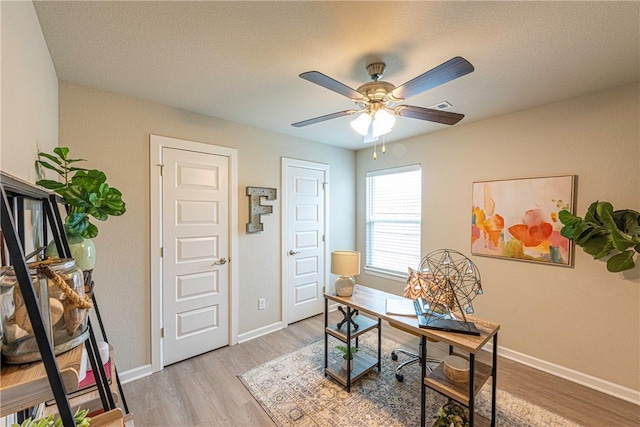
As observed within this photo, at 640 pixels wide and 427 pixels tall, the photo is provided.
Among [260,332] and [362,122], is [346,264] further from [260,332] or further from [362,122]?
[260,332]

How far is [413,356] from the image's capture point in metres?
2.69

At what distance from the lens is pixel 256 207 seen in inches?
123

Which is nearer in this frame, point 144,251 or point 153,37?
point 153,37

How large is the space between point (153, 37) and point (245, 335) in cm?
286

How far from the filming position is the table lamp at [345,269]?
2.32 meters

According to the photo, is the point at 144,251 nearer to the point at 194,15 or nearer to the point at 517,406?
the point at 194,15

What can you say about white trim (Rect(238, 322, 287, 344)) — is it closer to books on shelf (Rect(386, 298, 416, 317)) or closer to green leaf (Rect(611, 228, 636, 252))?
books on shelf (Rect(386, 298, 416, 317))

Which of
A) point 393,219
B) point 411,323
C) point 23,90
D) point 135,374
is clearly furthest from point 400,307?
point 23,90

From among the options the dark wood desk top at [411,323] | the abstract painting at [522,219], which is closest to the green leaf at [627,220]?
the abstract painting at [522,219]

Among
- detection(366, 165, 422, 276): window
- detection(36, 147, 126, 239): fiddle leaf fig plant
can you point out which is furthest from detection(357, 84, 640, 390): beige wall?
detection(36, 147, 126, 239): fiddle leaf fig plant

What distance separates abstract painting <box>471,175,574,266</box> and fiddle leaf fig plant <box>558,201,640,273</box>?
295mm

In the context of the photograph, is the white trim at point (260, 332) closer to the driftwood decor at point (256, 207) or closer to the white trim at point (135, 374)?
the white trim at point (135, 374)

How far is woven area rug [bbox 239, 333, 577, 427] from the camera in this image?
1924 mm

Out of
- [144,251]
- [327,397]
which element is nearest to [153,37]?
[144,251]
